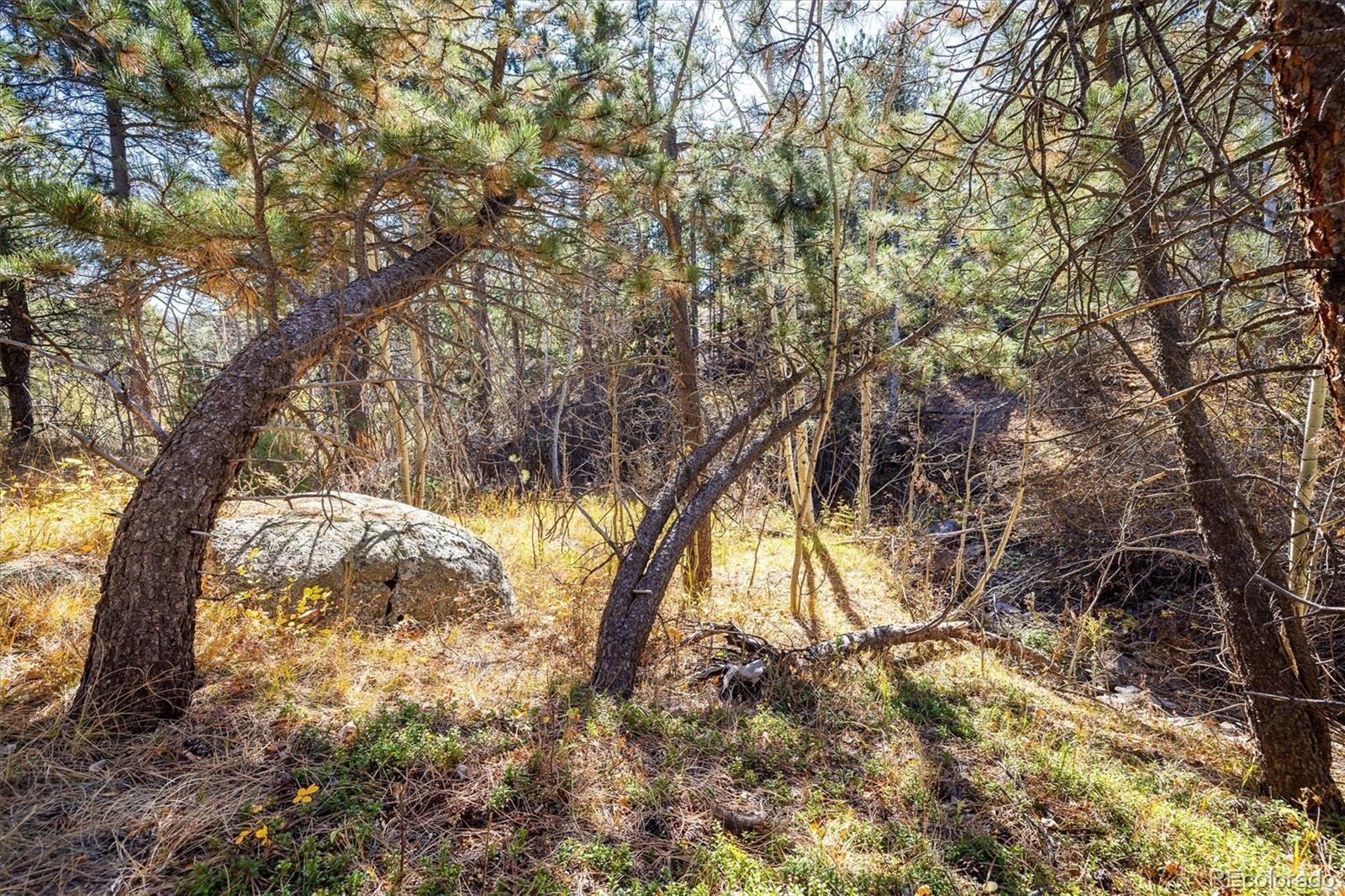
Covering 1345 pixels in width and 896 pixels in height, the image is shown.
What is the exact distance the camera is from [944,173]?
3309mm

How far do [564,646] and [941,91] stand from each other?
177 inches

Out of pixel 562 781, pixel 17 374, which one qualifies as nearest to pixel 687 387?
pixel 562 781

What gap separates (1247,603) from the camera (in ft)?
10.3

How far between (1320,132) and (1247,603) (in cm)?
266

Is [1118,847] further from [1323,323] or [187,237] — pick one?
[187,237]

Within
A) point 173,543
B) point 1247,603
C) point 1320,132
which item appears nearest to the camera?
point 1320,132

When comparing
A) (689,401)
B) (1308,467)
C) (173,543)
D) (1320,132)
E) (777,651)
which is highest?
(1320,132)

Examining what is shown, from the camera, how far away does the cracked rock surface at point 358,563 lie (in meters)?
3.83

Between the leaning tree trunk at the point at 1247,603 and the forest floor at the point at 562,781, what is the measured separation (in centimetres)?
33

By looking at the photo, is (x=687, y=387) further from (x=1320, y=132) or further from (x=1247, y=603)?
(x=1320, y=132)

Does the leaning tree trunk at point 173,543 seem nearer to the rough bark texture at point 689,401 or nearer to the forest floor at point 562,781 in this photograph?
the forest floor at point 562,781

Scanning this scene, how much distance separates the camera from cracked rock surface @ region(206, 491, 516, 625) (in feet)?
12.6

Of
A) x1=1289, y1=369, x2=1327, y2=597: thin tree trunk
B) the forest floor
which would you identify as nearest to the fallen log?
the forest floor

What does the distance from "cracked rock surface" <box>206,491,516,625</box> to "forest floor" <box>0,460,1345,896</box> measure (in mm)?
211
